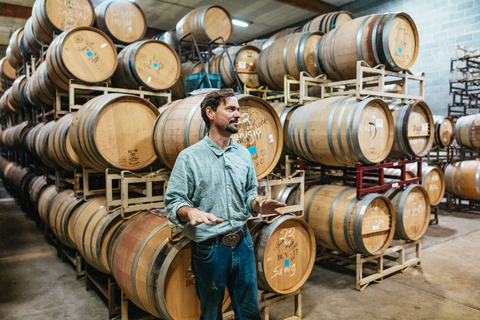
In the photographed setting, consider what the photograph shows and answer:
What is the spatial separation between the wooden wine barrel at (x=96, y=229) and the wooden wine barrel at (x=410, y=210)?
10.4 feet

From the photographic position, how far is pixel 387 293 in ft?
12.8

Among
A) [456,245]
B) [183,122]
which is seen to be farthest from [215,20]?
[456,245]

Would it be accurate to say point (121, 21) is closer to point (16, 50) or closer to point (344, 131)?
point (344, 131)

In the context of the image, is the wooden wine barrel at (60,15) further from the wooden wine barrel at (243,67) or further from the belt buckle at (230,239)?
the belt buckle at (230,239)

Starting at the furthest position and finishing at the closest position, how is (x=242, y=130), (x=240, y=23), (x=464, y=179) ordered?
(x=240, y=23), (x=464, y=179), (x=242, y=130)

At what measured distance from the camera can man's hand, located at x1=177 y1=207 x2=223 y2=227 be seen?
1675mm

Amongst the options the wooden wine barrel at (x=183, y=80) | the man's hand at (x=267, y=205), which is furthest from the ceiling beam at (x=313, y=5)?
the man's hand at (x=267, y=205)

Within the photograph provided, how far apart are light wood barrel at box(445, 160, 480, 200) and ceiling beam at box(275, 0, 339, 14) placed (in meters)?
5.56

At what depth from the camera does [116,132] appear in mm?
3449

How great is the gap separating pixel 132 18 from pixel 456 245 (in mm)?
6251

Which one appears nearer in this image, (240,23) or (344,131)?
(344,131)

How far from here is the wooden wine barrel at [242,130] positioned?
2.86m

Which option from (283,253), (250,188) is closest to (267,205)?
(250,188)

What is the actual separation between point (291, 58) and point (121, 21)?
2.81 metres
